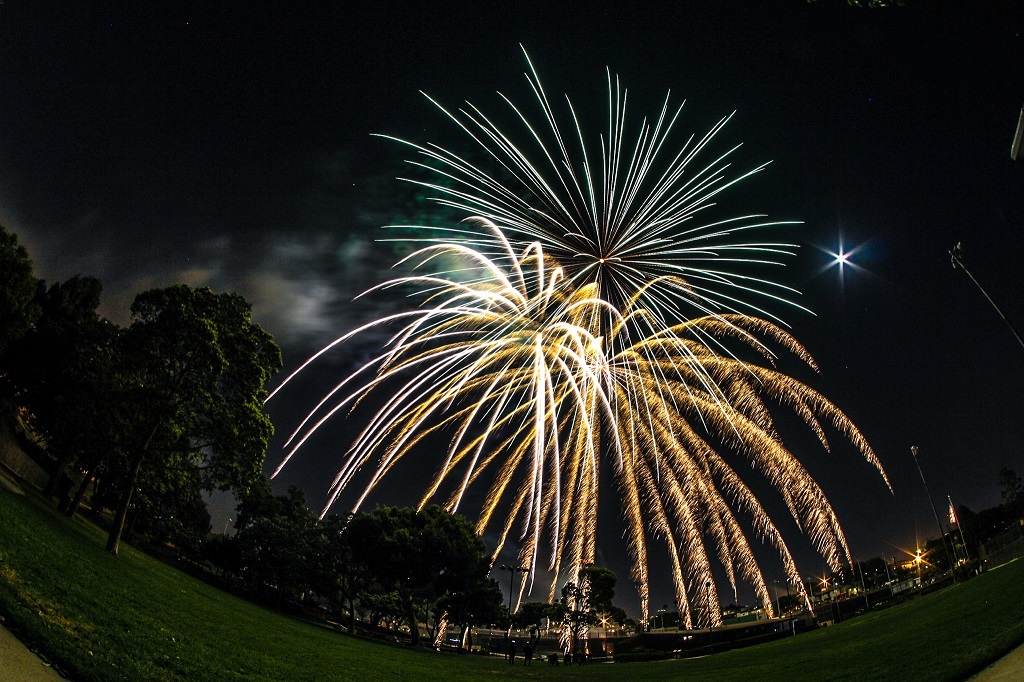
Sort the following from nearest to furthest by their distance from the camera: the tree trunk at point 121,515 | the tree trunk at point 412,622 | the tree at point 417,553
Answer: the tree trunk at point 121,515 → the tree trunk at point 412,622 → the tree at point 417,553

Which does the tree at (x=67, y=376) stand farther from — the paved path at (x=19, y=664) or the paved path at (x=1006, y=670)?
the paved path at (x=1006, y=670)

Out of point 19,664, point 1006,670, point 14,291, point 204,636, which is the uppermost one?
point 14,291

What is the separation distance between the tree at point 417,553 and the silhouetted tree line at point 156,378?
2057 centimetres

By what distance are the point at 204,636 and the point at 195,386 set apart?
51.2 ft

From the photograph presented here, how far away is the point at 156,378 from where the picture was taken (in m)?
28.1

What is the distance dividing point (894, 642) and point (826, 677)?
17.5 feet

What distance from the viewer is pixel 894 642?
63.0ft

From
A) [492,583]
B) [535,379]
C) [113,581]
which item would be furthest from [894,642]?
[492,583]

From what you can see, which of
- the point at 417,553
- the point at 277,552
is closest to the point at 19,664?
the point at 417,553

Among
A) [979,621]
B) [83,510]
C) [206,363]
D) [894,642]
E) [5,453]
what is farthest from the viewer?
[83,510]

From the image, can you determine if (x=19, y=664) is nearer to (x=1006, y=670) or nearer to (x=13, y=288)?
(x=1006, y=670)

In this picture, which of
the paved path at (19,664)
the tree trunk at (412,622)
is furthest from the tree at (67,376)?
the tree trunk at (412,622)

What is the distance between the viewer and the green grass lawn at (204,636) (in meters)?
10.8

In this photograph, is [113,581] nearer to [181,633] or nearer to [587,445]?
[181,633]
